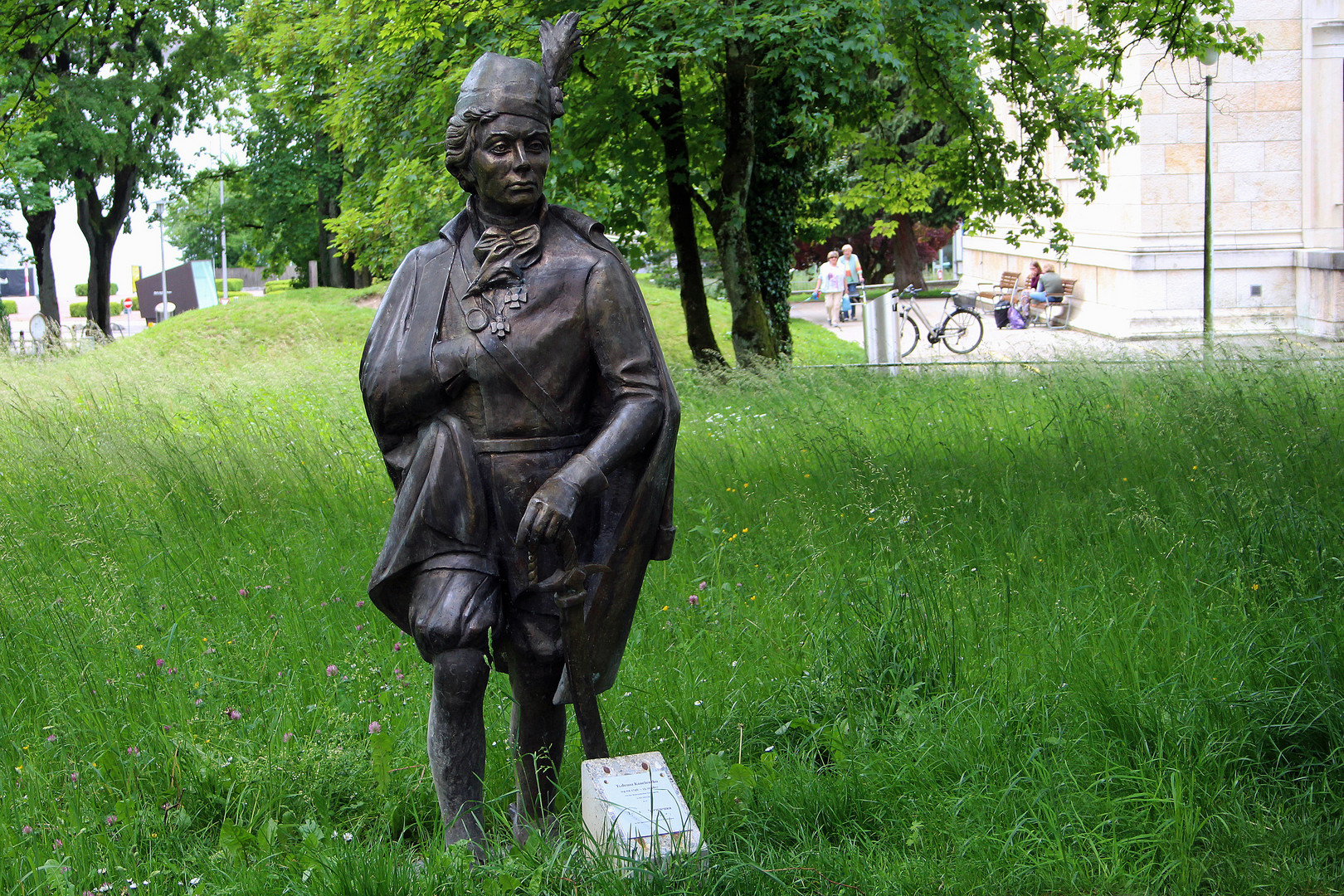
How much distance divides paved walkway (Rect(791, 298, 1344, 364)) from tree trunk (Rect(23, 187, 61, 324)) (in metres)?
16.7

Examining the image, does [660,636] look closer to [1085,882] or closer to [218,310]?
[1085,882]

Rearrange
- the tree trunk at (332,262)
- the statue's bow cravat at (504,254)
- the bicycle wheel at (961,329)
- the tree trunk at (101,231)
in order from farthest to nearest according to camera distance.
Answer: the tree trunk at (332,262) < the tree trunk at (101,231) < the bicycle wheel at (961,329) < the statue's bow cravat at (504,254)

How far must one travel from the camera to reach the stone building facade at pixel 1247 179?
856 inches

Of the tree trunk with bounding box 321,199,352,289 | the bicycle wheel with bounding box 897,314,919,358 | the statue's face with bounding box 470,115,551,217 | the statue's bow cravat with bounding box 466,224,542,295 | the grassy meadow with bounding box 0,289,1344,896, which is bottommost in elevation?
the grassy meadow with bounding box 0,289,1344,896

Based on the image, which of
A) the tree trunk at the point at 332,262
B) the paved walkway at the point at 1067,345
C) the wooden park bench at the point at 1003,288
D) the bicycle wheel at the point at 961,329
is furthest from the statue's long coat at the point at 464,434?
the tree trunk at the point at 332,262

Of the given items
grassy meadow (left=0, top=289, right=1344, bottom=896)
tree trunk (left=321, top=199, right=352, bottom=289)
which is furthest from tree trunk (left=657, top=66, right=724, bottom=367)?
tree trunk (left=321, top=199, right=352, bottom=289)

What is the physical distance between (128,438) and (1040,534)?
6.28m

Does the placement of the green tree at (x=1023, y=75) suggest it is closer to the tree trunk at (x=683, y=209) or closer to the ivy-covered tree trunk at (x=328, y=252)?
the tree trunk at (x=683, y=209)

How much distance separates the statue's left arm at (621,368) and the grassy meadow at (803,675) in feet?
3.69

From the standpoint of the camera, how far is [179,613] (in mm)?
5688

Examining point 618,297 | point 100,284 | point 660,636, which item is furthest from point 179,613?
point 100,284

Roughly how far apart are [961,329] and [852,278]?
9.54 meters

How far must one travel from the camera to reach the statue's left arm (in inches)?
127

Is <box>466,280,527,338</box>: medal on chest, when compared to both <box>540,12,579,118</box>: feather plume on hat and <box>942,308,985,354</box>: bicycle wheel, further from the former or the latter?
<box>942,308,985,354</box>: bicycle wheel
